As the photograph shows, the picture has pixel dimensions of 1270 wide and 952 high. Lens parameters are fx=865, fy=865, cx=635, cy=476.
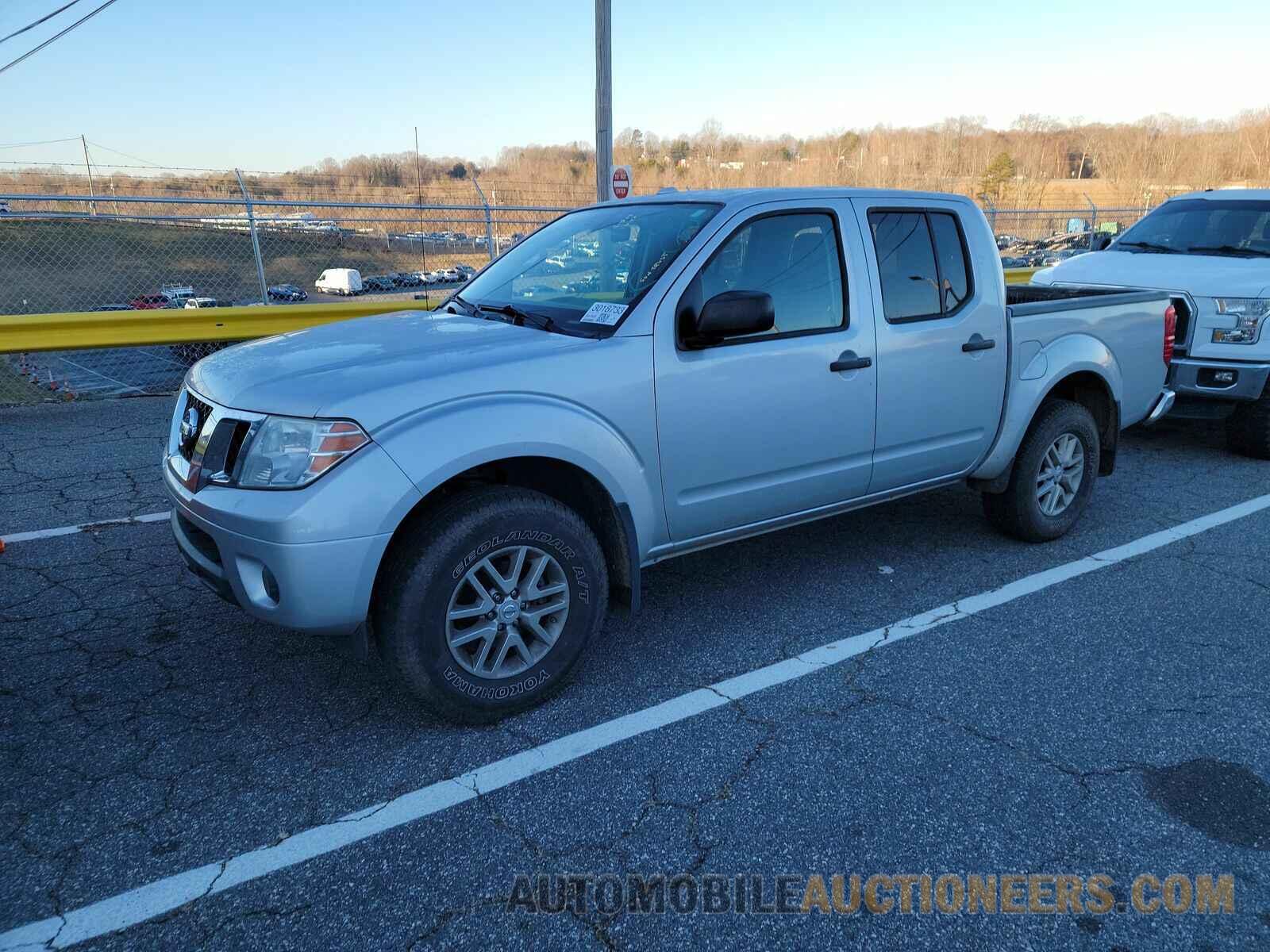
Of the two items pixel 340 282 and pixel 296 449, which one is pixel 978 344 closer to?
pixel 296 449

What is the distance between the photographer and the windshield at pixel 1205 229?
6.80m

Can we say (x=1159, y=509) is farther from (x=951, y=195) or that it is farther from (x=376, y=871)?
(x=376, y=871)

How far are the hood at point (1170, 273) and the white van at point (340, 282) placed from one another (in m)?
8.04

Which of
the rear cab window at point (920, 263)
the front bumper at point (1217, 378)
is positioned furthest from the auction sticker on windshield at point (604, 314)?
the front bumper at point (1217, 378)

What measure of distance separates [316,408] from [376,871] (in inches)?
52.5

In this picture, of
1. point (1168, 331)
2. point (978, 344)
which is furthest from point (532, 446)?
point (1168, 331)

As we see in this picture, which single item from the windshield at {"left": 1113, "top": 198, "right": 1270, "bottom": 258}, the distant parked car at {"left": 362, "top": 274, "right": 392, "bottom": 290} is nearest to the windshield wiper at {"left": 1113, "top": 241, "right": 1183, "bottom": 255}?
the windshield at {"left": 1113, "top": 198, "right": 1270, "bottom": 258}

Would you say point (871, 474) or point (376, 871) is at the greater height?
point (871, 474)

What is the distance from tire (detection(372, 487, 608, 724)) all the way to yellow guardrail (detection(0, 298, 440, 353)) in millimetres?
4944

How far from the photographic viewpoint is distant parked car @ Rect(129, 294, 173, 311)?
9562mm

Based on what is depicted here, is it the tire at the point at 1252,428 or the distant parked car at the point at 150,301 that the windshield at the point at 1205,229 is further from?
the distant parked car at the point at 150,301

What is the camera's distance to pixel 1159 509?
17.5ft

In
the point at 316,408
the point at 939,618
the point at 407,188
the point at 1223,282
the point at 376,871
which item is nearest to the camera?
the point at 376,871

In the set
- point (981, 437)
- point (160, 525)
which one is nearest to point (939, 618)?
point (981, 437)
